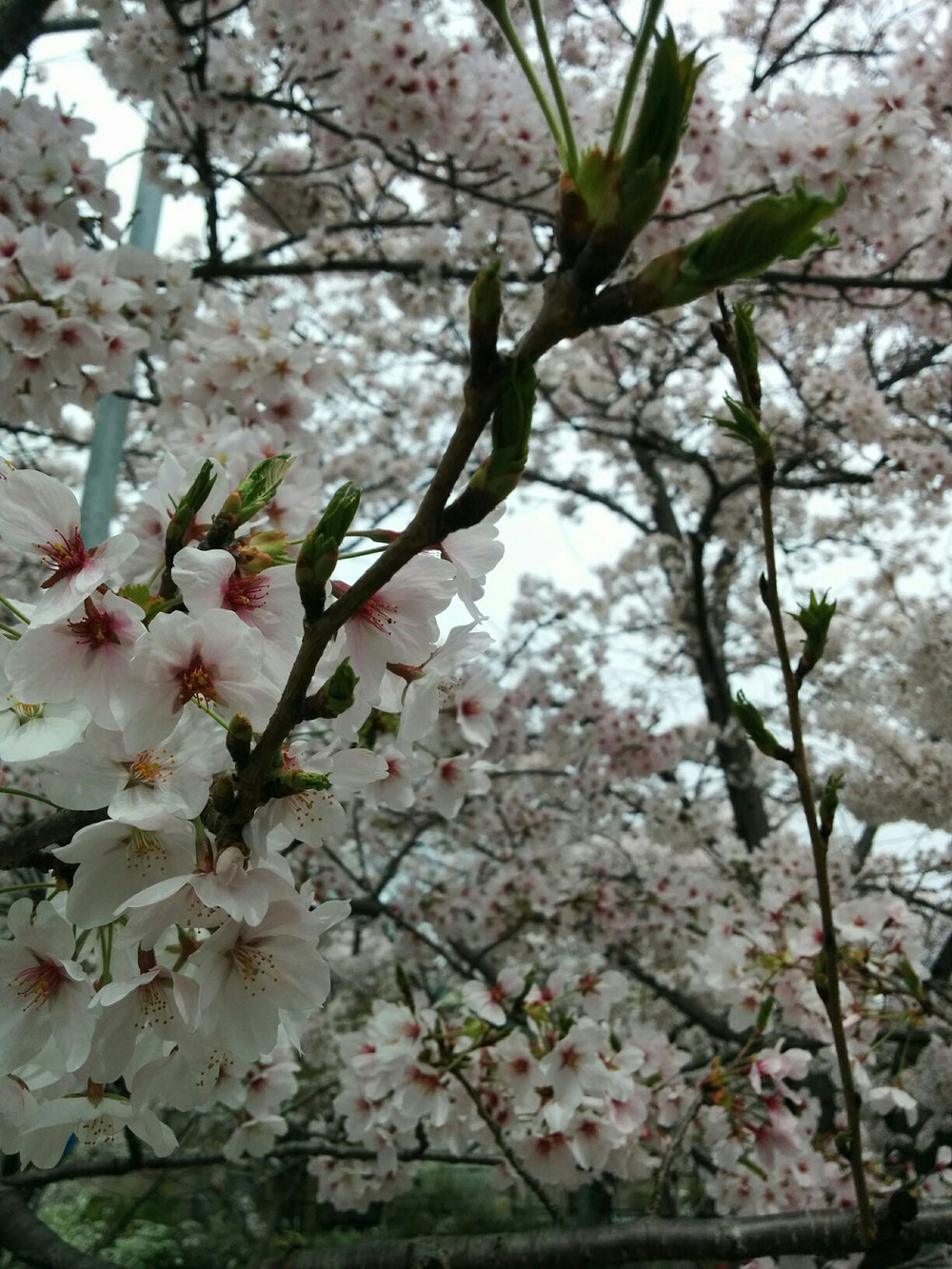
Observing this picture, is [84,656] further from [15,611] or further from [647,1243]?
[647,1243]

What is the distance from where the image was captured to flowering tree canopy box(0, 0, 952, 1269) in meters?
0.72

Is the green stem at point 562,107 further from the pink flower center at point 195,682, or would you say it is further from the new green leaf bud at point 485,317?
the pink flower center at point 195,682

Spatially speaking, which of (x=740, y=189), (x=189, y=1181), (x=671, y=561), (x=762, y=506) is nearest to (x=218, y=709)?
(x=762, y=506)

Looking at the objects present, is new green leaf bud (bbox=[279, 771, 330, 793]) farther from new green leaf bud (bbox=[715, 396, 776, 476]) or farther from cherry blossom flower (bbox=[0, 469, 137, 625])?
new green leaf bud (bbox=[715, 396, 776, 476])

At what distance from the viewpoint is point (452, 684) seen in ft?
3.87

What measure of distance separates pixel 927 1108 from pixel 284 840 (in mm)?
4123

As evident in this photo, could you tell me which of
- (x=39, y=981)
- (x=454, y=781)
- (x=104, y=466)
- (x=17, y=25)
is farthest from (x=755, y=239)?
(x=104, y=466)

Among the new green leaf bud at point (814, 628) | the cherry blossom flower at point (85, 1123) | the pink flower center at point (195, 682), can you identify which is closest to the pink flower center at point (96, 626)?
the pink flower center at point (195, 682)

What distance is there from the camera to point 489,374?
0.47 m

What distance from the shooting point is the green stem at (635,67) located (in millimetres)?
405

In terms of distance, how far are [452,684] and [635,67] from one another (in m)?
0.83

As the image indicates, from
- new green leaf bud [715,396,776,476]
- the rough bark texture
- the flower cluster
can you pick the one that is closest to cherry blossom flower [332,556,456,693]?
the flower cluster

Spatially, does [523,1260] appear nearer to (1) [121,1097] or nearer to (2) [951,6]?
(1) [121,1097]

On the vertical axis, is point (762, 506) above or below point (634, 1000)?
above
